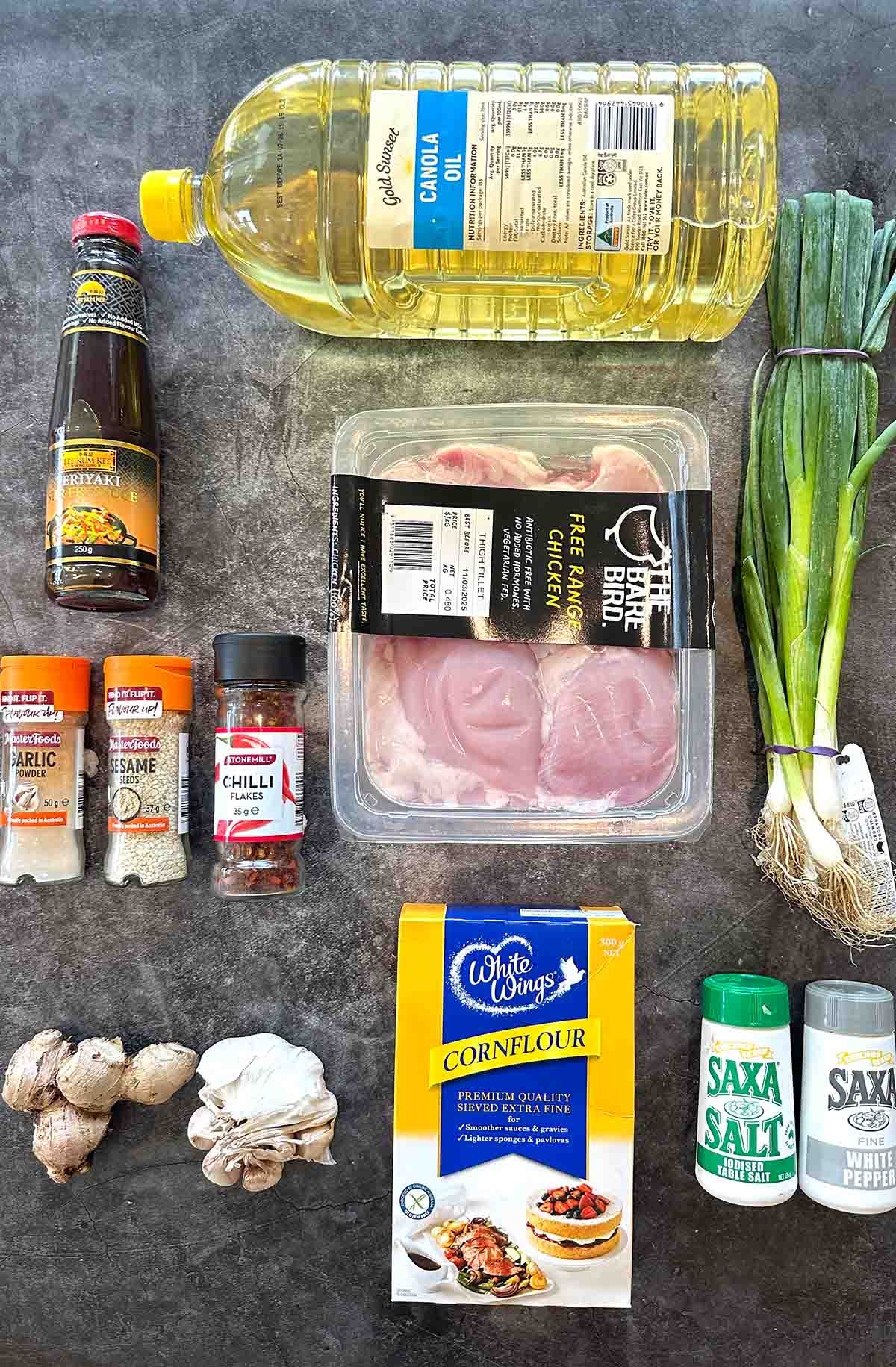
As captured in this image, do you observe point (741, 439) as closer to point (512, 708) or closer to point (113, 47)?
point (512, 708)

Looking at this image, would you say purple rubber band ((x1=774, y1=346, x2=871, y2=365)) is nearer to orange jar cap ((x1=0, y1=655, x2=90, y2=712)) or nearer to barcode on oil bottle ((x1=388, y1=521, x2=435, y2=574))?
barcode on oil bottle ((x1=388, y1=521, x2=435, y2=574))

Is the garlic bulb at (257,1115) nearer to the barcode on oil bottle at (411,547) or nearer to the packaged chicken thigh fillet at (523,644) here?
the packaged chicken thigh fillet at (523,644)

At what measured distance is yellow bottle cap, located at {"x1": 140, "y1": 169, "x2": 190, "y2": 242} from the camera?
2.97 ft

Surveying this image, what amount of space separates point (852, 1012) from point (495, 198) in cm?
95

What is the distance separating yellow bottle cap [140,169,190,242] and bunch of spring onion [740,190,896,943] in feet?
2.26

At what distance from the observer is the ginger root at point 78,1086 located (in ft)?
3.12

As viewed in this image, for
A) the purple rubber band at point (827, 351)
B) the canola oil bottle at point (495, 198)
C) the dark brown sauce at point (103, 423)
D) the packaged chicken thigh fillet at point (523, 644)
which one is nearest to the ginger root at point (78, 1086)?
the packaged chicken thigh fillet at point (523, 644)

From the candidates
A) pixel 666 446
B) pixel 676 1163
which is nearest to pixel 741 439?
pixel 666 446

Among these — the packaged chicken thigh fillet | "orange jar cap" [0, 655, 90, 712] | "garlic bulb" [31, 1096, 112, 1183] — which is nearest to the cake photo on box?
the packaged chicken thigh fillet

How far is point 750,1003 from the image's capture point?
0.91 m

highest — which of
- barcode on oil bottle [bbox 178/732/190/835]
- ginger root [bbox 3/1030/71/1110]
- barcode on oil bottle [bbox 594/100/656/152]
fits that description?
barcode on oil bottle [bbox 594/100/656/152]

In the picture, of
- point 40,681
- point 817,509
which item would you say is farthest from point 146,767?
point 817,509

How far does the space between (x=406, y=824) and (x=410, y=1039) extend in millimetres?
240

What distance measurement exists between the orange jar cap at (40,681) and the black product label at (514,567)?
0.32 metres
